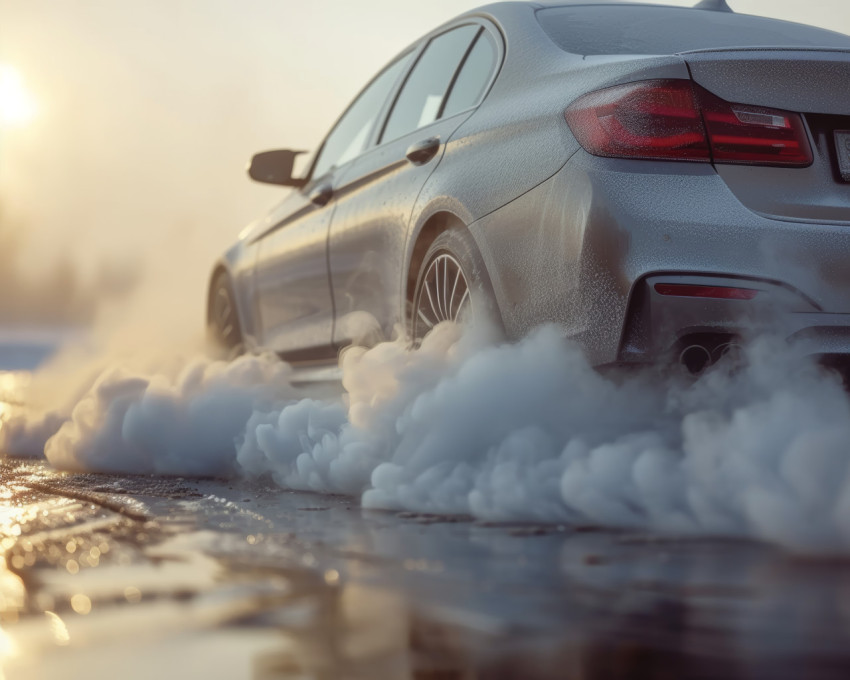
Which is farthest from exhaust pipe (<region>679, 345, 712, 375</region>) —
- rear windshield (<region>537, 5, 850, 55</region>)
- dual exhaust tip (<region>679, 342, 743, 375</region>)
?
A: rear windshield (<region>537, 5, 850, 55</region>)

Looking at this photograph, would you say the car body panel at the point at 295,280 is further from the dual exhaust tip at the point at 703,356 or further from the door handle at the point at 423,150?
the dual exhaust tip at the point at 703,356

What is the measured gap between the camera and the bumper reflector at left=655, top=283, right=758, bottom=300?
2891mm

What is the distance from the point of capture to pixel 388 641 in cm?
180

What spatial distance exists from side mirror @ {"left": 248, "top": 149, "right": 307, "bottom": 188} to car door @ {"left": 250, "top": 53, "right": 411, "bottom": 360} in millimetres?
A: 83

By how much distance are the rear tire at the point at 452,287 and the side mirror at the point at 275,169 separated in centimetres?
194

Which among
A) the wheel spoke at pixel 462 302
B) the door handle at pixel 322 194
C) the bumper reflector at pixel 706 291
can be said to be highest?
the door handle at pixel 322 194

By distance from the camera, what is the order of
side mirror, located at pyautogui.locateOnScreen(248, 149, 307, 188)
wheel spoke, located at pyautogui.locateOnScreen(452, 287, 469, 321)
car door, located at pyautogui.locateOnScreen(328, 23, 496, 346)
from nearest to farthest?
1. wheel spoke, located at pyautogui.locateOnScreen(452, 287, 469, 321)
2. car door, located at pyautogui.locateOnScreen(328, 23, 496, 346)
3. side mirror, located at pyautogui.locateOnScreen(248, 149, 307, 188)

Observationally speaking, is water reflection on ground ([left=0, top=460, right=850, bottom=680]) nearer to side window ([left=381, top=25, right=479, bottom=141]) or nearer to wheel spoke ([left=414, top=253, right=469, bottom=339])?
wheel spoke ([left=414, top=253, right=469, bottom=339])

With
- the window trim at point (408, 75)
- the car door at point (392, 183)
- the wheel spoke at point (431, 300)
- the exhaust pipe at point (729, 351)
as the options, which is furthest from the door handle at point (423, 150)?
the exhaust pipe at point (729, 351)

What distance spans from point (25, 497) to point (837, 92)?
113 inches

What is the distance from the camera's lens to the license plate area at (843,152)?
3.06 meters

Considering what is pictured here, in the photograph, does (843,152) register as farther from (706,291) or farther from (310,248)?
(310,248)

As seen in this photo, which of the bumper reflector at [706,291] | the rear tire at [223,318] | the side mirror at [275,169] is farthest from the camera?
the rear tire at [223,318]

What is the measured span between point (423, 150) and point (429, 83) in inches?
25.9
